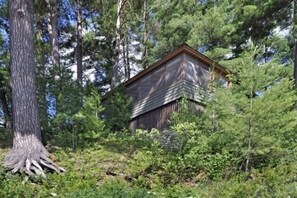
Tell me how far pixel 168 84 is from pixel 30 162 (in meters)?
7.39

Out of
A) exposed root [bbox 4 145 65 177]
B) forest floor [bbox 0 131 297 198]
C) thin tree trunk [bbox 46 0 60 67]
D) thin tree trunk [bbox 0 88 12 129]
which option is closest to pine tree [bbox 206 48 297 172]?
forest floor [bbox 0 131 297 198]

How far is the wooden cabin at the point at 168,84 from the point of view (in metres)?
12.3

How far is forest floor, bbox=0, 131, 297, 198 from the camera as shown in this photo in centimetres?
459

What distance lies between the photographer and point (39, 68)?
458 inches

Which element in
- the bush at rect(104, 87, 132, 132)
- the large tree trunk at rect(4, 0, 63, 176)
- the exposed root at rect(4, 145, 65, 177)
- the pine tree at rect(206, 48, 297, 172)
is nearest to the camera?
the pine tree at rect(206, 48, 297, 172)

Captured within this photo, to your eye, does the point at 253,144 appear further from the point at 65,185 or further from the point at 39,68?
the point at 39,68

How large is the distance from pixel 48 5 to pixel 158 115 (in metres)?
6.24

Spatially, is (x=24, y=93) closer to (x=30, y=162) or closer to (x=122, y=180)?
(x=30, y=162)

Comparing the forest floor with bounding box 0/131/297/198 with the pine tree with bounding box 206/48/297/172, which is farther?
the pine tree with bounding box 206/48/297/172

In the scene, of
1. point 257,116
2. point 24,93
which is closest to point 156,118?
point 24,93

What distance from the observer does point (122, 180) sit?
625 cm

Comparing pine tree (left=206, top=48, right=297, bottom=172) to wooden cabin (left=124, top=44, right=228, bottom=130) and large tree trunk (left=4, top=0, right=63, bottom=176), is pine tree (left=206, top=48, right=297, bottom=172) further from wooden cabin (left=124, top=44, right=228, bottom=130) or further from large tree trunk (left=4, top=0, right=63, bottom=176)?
wooden cabin (left=124, top=44, right=228, bottom=130)

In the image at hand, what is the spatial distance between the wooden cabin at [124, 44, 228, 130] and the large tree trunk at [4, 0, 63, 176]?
5803mm

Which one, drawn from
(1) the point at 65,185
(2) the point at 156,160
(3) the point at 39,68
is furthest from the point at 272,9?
(1) the point at 65,185
